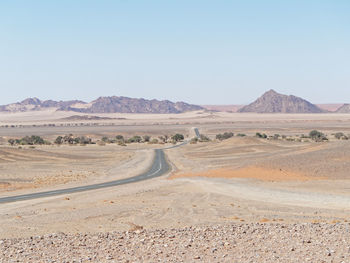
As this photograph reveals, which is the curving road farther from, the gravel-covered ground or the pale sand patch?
the gravel-covered ground

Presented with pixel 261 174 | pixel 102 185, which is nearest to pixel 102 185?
pixel 102 185

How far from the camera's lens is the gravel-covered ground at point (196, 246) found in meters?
13.3

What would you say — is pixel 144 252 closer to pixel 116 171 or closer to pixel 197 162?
pixel 116 171

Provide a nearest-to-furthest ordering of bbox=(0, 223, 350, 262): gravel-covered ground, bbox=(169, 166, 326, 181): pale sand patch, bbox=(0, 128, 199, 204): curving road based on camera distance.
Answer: bbox=(0, 223, 350, 262): gravel-covered ground, bbox=(0, 128, 199, 204): curving road, bbox=(169, 166, 326, 181): pale sand patch

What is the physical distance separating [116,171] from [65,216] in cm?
2962

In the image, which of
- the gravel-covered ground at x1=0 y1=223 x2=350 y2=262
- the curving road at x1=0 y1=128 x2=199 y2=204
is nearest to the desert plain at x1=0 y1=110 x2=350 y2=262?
the gravel-covered ground at x1=0 y1=223 x2=350 y2=262

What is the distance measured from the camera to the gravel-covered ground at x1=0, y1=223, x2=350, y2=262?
13341 millimetres

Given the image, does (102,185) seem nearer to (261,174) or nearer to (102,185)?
(102,185)

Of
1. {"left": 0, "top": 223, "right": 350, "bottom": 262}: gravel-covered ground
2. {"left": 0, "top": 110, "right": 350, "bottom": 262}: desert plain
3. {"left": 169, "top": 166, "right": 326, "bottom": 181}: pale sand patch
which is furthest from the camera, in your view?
{"left": 169, "top": 166, "right": 326, "bottom": 181}: pale sand patch

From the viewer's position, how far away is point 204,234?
15.9 metres

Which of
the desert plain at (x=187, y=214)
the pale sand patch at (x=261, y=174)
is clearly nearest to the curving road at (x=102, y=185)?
the desert plain at (x=187, y=214)

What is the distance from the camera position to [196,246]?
14.5m

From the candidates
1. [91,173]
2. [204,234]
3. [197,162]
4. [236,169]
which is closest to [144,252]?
[204,234]

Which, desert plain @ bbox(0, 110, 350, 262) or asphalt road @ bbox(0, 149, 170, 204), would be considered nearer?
desert plain @ bbox(0, 110, 350, 262)
